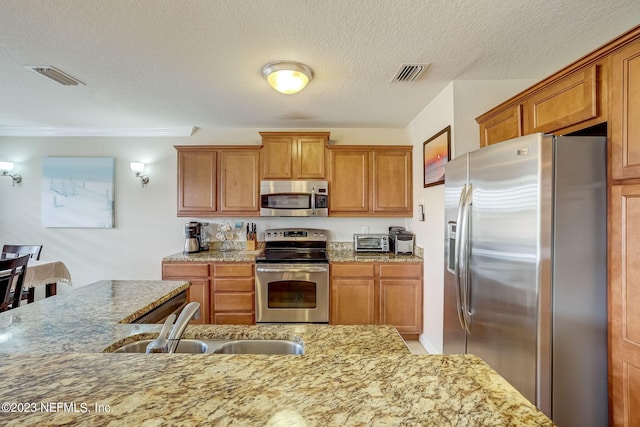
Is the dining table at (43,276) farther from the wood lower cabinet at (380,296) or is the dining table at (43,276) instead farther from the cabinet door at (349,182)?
the cabinet door at (349,182)

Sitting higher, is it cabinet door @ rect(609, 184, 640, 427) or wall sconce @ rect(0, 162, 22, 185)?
wall sconce @ rect(0, 162, 22, 185)

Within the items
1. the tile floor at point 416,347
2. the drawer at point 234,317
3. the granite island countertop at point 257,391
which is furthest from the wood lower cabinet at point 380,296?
the granite island countertop at point 257,391

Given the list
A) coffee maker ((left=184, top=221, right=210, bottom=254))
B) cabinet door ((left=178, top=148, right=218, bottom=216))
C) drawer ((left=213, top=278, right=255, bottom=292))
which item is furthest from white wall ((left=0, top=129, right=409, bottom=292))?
drawer ((left=213, top=278, right=255, bottom=292))

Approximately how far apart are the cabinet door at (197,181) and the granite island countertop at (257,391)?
9.00ft

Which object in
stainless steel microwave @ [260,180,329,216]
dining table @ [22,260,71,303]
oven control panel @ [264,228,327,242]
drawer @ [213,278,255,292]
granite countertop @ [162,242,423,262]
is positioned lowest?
drawer @ [213,278,255,292]

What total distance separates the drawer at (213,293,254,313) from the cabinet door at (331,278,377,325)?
93cm

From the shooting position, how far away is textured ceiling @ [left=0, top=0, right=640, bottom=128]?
5.20 ft

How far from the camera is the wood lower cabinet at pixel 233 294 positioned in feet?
10.6

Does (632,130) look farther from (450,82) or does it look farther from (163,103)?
(163,103)

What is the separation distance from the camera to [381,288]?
321 cm

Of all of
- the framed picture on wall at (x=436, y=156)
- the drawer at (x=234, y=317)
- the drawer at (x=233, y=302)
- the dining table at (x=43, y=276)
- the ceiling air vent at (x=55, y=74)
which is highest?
the ceiling air vent at (x=55, y=74)

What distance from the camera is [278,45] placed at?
1.91m

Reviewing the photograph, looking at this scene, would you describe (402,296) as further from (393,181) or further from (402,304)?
(393,181)

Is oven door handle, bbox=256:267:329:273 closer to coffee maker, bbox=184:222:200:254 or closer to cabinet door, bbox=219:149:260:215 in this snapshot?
cabinet door, bbox=219:149:260:215
